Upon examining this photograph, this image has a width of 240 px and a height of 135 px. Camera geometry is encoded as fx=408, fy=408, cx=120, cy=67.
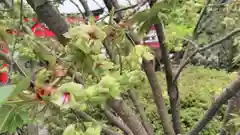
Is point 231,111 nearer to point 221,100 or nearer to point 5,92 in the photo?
point 221,100

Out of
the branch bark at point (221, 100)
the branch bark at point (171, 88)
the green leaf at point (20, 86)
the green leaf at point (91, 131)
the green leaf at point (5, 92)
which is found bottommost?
the branch bark at point (171, 88)

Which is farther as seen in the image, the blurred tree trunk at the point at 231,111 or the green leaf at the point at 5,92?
the blurred tree trunk at the point at 231,111

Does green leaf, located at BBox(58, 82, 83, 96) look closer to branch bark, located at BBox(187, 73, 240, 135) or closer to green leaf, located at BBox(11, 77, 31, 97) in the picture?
green leaf, located at BBox(11, 77, 31, 97)

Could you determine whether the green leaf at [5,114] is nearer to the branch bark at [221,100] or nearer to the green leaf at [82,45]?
the green leaf at [82,45]

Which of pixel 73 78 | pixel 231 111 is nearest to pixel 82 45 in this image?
pixel 73 78

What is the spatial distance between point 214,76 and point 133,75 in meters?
4.12

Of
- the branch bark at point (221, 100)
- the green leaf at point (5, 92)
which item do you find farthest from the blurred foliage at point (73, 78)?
the branch bark at point (221, 100)

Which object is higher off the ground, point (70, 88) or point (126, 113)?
point (70, 88)

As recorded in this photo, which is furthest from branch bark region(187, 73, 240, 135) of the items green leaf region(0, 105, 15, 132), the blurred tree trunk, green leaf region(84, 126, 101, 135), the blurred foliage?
green leaf region(0, 105, 15, 132)

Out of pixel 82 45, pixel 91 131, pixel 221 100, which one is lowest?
pixel 221 100

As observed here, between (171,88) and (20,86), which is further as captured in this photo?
(171,88)

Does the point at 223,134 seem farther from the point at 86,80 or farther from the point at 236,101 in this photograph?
the point at 86,80

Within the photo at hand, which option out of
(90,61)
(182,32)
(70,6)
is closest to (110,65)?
(90,61)

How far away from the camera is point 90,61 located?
62 cm
